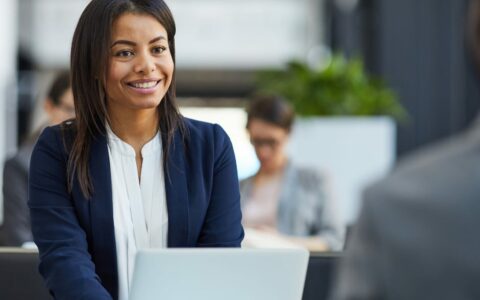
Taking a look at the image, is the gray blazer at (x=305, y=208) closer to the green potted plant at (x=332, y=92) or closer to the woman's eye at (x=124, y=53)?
the woman's eye at (x=124, y=53)

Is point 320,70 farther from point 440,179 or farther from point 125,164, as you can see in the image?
point 440,179

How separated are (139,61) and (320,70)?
243 inches

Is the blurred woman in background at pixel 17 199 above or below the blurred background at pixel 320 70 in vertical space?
above

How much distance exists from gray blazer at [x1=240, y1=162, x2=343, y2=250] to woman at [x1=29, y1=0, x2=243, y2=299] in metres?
2.60

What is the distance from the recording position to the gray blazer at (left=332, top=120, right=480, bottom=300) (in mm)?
1168

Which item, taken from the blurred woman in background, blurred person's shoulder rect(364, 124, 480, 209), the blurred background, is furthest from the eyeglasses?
blurred person's shoulder rect(364, 124, 480, 209)

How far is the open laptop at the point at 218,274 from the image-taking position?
2125 mm

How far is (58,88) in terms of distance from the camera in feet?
15.2

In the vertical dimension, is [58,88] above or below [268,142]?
above

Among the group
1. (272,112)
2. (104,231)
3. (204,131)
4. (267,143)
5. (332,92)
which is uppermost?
(204,131)

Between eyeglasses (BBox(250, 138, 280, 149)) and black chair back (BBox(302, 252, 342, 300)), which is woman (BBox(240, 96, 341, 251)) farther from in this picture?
black chair back (BBox(302, 252, 342, 300))

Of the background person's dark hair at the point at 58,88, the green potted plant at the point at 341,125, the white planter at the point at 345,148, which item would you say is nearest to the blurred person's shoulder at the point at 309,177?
the background person's dark hair at the point at 58,88

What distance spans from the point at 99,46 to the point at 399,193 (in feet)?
4.54

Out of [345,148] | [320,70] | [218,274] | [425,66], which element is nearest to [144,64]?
[218,274]
